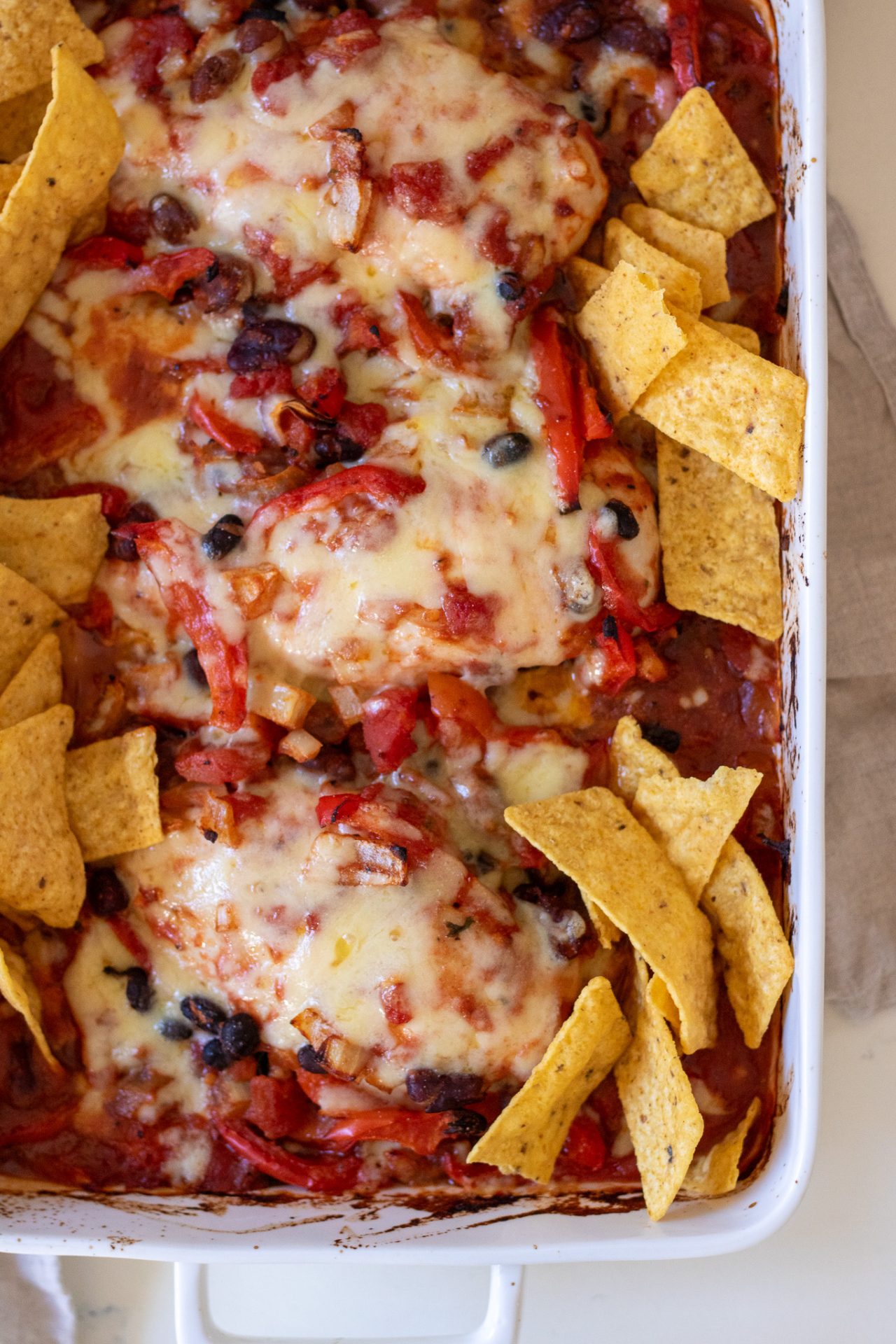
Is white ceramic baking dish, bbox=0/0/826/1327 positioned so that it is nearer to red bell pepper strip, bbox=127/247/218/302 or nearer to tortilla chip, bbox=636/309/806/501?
tortilla chip, bbox=636/309/806/501

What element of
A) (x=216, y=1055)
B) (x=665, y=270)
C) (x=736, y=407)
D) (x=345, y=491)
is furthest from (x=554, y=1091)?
(x=665, y=270)

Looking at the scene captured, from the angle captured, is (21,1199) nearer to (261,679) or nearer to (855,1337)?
(261,679)

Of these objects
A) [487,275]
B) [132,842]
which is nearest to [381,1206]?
[132,842]

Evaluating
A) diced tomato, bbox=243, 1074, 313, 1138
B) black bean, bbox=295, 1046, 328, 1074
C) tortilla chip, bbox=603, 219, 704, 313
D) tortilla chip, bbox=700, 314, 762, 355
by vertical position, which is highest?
tortilla chip, bbox=603, 219, 704, 313

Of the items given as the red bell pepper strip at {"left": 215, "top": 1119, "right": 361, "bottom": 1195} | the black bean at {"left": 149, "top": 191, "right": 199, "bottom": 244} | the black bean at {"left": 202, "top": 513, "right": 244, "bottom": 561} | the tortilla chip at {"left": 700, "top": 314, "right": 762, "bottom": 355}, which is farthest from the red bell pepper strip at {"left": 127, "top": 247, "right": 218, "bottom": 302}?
the red bell pepper strip at {"left": 215, "top": 1119, "right": 361, "bottom": 1195}

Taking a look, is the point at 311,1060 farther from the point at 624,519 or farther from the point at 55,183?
the point at 55,183
